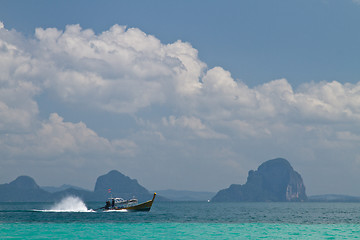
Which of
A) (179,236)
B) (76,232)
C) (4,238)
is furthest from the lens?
(76,232)

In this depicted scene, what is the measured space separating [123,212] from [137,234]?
72.1 metres

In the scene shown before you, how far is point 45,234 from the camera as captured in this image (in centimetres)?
7106

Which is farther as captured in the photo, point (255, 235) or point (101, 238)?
point (255, 235)

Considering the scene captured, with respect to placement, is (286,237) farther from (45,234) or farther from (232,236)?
(45,234)

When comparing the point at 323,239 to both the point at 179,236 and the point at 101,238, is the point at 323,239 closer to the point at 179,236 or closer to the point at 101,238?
the point at 179,236

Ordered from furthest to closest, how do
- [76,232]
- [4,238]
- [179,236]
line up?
[76,232] → [179,236] → [4,238]

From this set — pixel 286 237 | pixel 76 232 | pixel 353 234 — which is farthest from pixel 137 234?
pixel 353 234

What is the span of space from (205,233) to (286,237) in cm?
1286

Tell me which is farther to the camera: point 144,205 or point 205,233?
point 144,205

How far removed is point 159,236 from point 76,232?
48.2 feet

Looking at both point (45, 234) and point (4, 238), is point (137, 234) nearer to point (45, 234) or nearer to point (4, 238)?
point (45, 234)

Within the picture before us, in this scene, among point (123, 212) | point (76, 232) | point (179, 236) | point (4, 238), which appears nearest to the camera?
point (4, 238)

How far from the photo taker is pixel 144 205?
144125 mm

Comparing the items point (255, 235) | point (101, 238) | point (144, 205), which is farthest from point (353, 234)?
point (144, 205)
